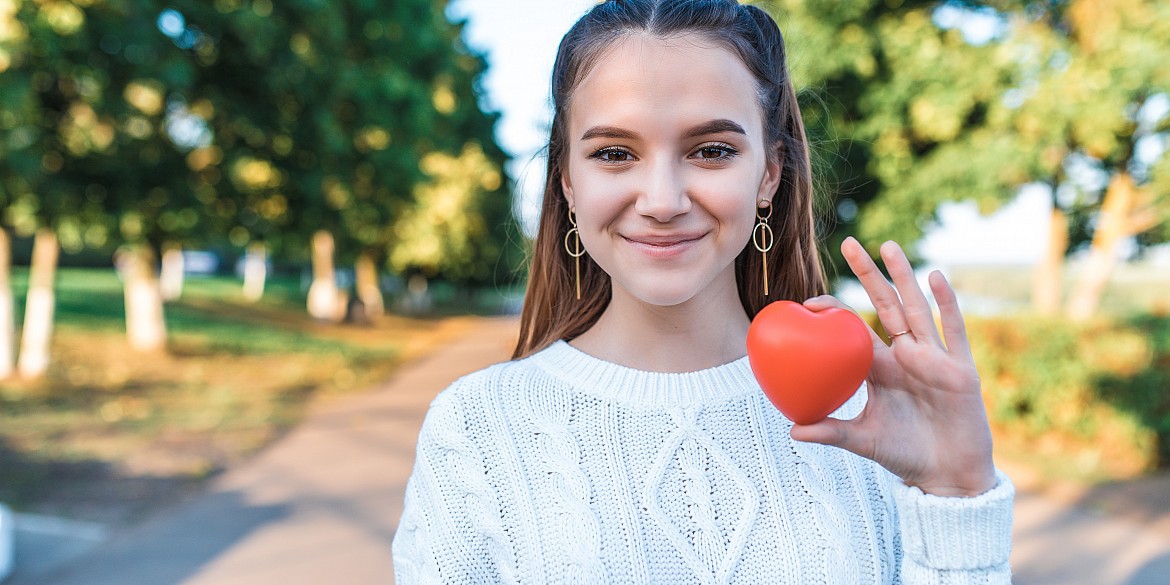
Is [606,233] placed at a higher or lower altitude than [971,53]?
lower

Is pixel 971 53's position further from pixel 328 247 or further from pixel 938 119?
pixel 328 247

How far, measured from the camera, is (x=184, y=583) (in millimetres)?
5012

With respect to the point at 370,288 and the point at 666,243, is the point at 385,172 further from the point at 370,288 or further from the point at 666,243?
the point at 370,288

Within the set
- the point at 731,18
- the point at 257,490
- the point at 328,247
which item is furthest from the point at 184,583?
the point at 328,247

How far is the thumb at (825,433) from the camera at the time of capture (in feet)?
4.77

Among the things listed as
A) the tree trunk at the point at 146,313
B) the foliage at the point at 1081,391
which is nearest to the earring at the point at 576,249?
the foliage at the point at 1081,391

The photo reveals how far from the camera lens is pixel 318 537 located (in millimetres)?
5883

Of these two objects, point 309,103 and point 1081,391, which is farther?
point 309,103

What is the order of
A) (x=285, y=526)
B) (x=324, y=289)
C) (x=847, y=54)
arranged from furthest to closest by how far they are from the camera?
(x=324, y=289) < (x=847, y=54) < (x=285, y=526)

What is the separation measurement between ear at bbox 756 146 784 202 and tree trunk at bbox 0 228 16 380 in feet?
35.6

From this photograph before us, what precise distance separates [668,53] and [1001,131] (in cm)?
810

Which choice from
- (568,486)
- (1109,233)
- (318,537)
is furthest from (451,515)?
(1109,233)

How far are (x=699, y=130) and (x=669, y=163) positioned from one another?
80mm

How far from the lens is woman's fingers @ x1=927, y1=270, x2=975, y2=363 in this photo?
1394 millimetres
